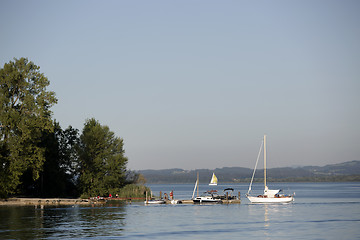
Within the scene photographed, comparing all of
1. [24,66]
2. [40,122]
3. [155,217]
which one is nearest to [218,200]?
[155,217]

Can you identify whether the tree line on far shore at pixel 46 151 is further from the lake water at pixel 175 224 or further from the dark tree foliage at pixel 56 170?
the lake water at pixel 175 224

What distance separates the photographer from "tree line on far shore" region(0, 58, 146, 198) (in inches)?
3661

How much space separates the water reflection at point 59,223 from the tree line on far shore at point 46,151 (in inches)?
390

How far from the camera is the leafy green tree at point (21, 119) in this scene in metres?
92.4

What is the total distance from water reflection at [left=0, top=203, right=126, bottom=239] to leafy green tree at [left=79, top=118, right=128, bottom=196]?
20971 mm

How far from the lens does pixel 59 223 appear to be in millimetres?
70750

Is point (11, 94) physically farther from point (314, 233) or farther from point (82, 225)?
point (314, 233)

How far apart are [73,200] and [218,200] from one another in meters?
30.8

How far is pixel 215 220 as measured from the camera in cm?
7575

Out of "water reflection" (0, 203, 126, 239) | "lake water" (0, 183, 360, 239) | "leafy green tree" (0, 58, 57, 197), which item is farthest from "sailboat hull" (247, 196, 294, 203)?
"leafy green tree" (0, 58, 57, 197)

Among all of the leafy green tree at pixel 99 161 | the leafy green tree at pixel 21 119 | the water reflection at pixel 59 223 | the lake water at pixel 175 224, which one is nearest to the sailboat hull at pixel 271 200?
the lake water at pixel 175 224

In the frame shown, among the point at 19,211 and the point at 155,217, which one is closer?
the point at 155,217

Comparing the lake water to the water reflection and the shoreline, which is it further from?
the shoreline

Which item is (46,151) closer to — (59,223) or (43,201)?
(43,201)
